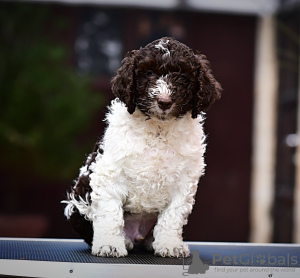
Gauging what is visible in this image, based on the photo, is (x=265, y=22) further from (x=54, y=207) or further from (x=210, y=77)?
(x=210, y=77)

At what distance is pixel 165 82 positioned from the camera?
1971mm

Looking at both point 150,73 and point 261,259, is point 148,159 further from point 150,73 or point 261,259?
point 261,259

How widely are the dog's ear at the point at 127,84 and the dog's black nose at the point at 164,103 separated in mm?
138

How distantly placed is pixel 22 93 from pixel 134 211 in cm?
321

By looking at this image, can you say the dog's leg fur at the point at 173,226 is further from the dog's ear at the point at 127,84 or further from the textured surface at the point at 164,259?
the dog's ear at the point at 127,84

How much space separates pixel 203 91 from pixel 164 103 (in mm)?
198

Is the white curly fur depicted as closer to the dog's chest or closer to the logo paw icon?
the dog's chest

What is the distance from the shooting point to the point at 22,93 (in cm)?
510

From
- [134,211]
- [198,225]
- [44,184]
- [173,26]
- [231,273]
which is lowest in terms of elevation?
[198,225]

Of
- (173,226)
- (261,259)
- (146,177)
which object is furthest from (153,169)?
(261,259)

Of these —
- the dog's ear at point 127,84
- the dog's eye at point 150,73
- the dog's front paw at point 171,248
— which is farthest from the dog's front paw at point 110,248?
the dog's eye at point 150,73

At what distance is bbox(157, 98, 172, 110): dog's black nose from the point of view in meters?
1.95

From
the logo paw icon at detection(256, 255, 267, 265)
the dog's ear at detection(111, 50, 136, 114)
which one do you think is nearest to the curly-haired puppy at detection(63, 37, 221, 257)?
the dog's ear at detection(111, 50, 136, 114)

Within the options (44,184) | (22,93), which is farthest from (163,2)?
(44,184)
